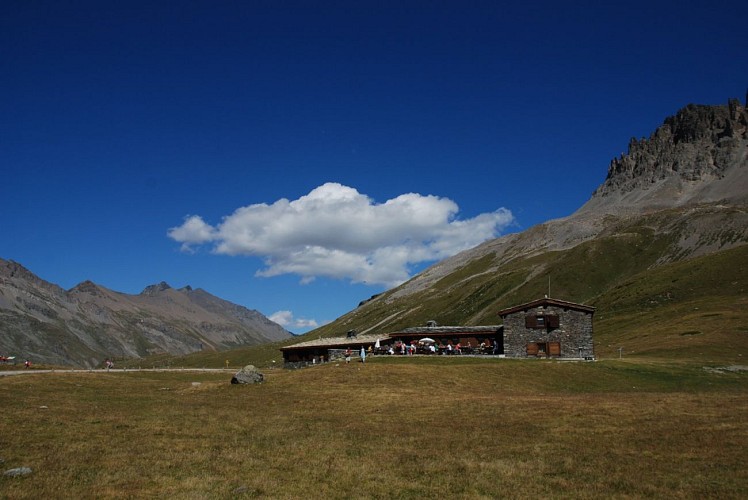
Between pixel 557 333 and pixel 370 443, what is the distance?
58051 millimetres

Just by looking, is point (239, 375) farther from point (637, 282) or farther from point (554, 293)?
point (554, 293)

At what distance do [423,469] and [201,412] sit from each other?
64.1 feet

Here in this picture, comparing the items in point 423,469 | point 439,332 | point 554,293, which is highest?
point 554,293

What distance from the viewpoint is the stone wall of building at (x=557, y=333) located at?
258ft

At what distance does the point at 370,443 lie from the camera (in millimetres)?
26469

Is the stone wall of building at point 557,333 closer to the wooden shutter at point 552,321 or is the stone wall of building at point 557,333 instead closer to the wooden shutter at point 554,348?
the wooden shutter at point 552,321

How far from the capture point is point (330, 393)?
45.7m

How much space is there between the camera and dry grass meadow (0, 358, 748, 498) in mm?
18984

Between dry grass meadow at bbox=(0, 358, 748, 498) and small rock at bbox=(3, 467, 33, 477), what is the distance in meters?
0.48

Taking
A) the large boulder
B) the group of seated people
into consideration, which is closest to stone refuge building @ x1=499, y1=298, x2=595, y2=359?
the group of seated people

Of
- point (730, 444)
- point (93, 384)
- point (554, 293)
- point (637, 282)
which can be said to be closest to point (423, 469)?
point (730, 444)

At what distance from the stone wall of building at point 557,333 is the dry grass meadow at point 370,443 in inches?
1159

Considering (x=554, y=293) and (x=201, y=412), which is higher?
(x=554, y=293)

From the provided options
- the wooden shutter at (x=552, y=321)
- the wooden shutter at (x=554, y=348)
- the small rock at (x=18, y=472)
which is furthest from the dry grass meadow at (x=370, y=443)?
the wooden shutter at (x=552, y=321)
